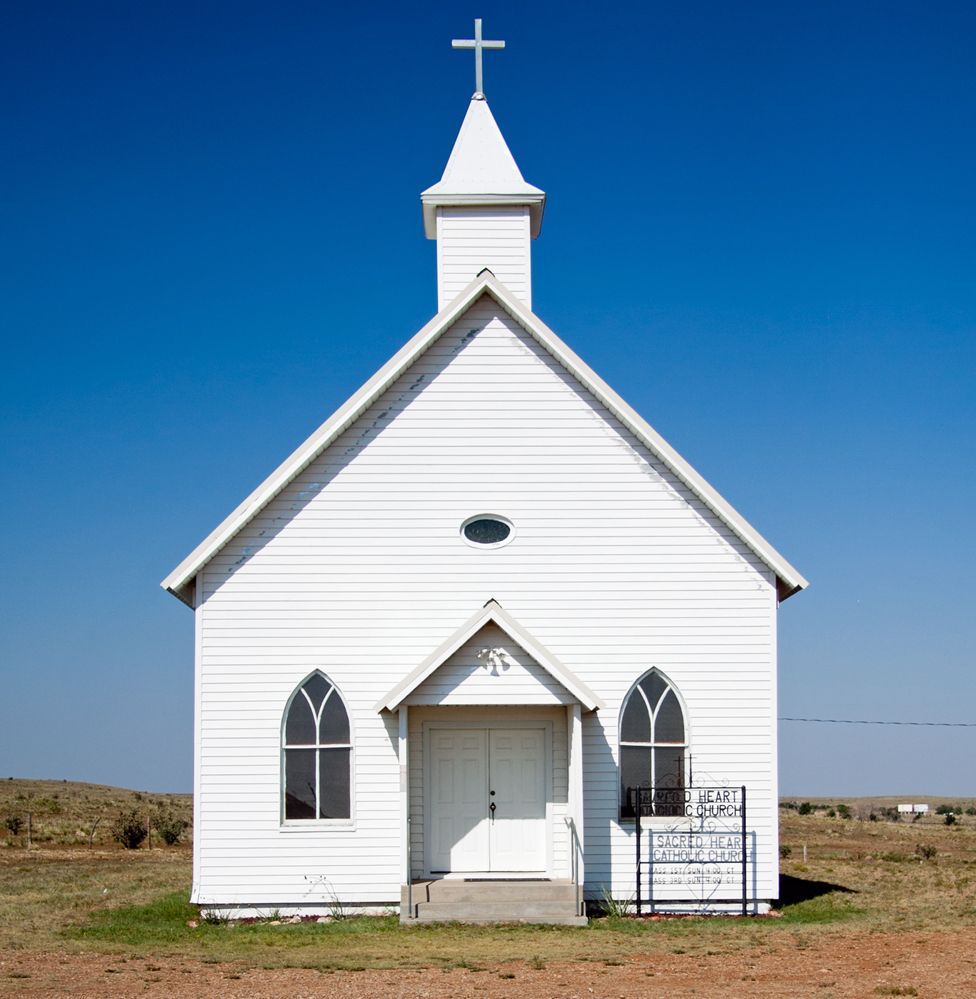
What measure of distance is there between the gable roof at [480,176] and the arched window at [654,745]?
7558 millimetres

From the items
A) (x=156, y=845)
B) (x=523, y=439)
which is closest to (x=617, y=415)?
(x=523, y=439)

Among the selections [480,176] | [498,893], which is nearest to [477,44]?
[480,176]

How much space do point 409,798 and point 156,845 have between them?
19829 millimetres

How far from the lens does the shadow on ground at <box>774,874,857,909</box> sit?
22.5m

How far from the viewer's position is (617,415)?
2105 cm

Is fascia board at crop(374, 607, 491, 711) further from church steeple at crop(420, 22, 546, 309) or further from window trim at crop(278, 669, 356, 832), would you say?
church steeple at crop(420, 22, 546, 309)

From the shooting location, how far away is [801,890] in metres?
24.3

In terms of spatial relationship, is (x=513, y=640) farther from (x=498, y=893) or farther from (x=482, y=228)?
(x=482, y=228)

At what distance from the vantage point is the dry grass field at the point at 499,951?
14406mm

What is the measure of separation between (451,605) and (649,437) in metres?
3.57

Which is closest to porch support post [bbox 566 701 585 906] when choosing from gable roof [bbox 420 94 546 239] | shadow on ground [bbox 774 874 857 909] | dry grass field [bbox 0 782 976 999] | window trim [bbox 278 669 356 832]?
dry grass field [bbox 0 782 976 999]

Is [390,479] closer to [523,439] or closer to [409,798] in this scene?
[523,439]

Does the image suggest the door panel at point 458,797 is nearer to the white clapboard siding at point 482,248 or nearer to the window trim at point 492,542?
the window trim at point 492,542

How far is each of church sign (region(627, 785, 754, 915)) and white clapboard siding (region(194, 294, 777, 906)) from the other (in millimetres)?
262
